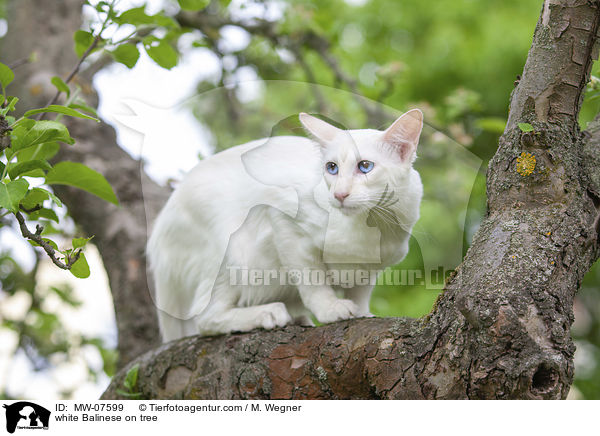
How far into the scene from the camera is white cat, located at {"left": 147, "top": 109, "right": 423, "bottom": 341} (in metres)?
1.34

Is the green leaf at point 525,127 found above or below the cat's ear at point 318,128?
below

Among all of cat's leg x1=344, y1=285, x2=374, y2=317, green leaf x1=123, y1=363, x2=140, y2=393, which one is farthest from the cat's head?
green leaf x1=123, y1=363, x2=140, y2=393

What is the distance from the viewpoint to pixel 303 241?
1553 mm

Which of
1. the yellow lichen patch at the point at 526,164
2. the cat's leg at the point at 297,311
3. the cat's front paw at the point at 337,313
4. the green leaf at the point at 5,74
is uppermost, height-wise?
the green leaf at the point at 5,74

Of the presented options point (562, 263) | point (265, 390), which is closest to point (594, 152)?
point (562, 263)

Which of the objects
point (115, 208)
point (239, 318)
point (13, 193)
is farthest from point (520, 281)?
point (115, 208)

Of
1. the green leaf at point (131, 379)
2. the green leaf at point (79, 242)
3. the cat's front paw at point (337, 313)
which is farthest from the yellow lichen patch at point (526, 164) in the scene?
the green leaf at point (131, 379)

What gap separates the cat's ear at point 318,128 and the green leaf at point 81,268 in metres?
0.56

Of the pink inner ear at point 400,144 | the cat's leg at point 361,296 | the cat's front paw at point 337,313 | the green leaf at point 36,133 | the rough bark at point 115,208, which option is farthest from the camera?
the rough bark at point 115,208

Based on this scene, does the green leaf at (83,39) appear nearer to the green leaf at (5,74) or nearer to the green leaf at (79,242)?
the green leaf at (5,74)

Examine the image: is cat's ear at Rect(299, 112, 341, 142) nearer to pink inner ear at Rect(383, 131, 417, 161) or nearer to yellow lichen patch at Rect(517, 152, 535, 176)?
pink inner ear at Rect(383, 131, 417, 161)

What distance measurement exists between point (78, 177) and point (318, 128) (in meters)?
0.55

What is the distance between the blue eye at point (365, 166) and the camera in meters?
1.32
